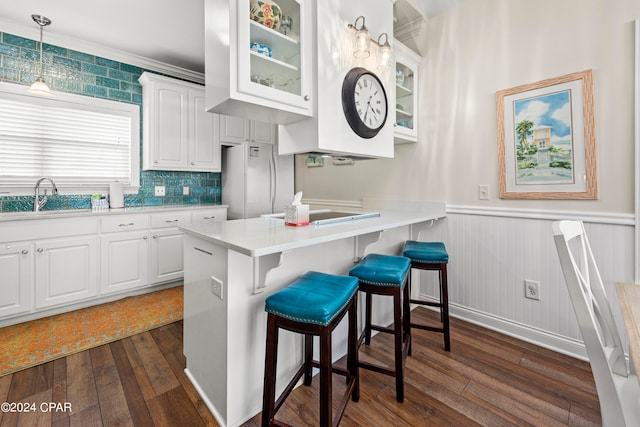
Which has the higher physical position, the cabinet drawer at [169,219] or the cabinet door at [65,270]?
the cabinet drawer at [169,219]

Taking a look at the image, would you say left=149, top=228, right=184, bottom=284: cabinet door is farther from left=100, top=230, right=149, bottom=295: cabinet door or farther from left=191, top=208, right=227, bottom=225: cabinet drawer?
left=191, top=208, right=227, bottom=225: cabinet drawer

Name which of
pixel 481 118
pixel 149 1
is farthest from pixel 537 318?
pixel 149 1

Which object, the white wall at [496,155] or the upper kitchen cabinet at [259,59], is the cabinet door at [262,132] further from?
the upper kitchen cabinet at [259,59]

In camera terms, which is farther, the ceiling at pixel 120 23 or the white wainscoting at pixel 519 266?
the ceiling at pixel 120 23

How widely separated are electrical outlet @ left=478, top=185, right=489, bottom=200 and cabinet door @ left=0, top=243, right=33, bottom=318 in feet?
12.6

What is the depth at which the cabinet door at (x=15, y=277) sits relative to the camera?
237cm

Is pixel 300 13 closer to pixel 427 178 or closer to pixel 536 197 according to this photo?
pixel 427 178

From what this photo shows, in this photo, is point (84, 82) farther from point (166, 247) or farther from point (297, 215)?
point (297, 215)

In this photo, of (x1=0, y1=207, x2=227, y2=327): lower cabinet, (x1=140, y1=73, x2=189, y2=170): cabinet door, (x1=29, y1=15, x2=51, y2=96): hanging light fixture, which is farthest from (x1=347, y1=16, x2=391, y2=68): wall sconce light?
(x1=29, y1=15, x2=51, y2=96): hanging light fixture

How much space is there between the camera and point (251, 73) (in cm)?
164

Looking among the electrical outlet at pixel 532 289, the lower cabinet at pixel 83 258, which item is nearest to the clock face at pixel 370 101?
the electrical outlet at pixel 532 289

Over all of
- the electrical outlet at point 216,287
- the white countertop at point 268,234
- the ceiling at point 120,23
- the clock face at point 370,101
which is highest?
the ceiling at point 120,23

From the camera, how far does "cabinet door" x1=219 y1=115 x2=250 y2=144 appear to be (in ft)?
12.7

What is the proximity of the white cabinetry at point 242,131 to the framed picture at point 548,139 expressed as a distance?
2923 mm
